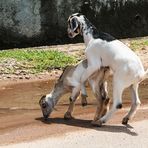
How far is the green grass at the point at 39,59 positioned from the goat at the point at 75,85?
13.8 ft

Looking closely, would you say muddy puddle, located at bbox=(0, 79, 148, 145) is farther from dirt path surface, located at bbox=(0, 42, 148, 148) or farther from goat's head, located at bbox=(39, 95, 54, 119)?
goat's head, located at bbox=(39, 95, 54, 119)

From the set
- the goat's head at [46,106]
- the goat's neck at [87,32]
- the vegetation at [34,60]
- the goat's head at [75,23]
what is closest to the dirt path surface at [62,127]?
the goat's head at [46,106]

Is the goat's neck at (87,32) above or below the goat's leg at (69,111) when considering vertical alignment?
above

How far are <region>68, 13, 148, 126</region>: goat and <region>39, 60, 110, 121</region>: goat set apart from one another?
15 cm

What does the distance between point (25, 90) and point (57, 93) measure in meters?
2.66

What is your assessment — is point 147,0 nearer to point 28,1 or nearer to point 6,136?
point 28,1

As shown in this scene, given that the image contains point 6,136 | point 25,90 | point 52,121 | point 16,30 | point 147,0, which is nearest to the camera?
point 6,136

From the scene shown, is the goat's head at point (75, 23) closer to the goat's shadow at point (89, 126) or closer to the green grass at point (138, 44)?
the goat's shadow at point (89, 126)

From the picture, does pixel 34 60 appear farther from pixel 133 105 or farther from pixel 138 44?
pixel 133 105

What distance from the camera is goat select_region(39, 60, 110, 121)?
31.4 feet

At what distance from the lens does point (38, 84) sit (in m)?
13.4

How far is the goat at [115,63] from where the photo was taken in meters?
9.08

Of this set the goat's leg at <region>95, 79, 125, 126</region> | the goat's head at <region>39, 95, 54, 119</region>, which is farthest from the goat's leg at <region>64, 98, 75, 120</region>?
the goat's leg at <region>95, 79, 125, 126</region>

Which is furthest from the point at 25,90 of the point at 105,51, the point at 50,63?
the point at 105,51
